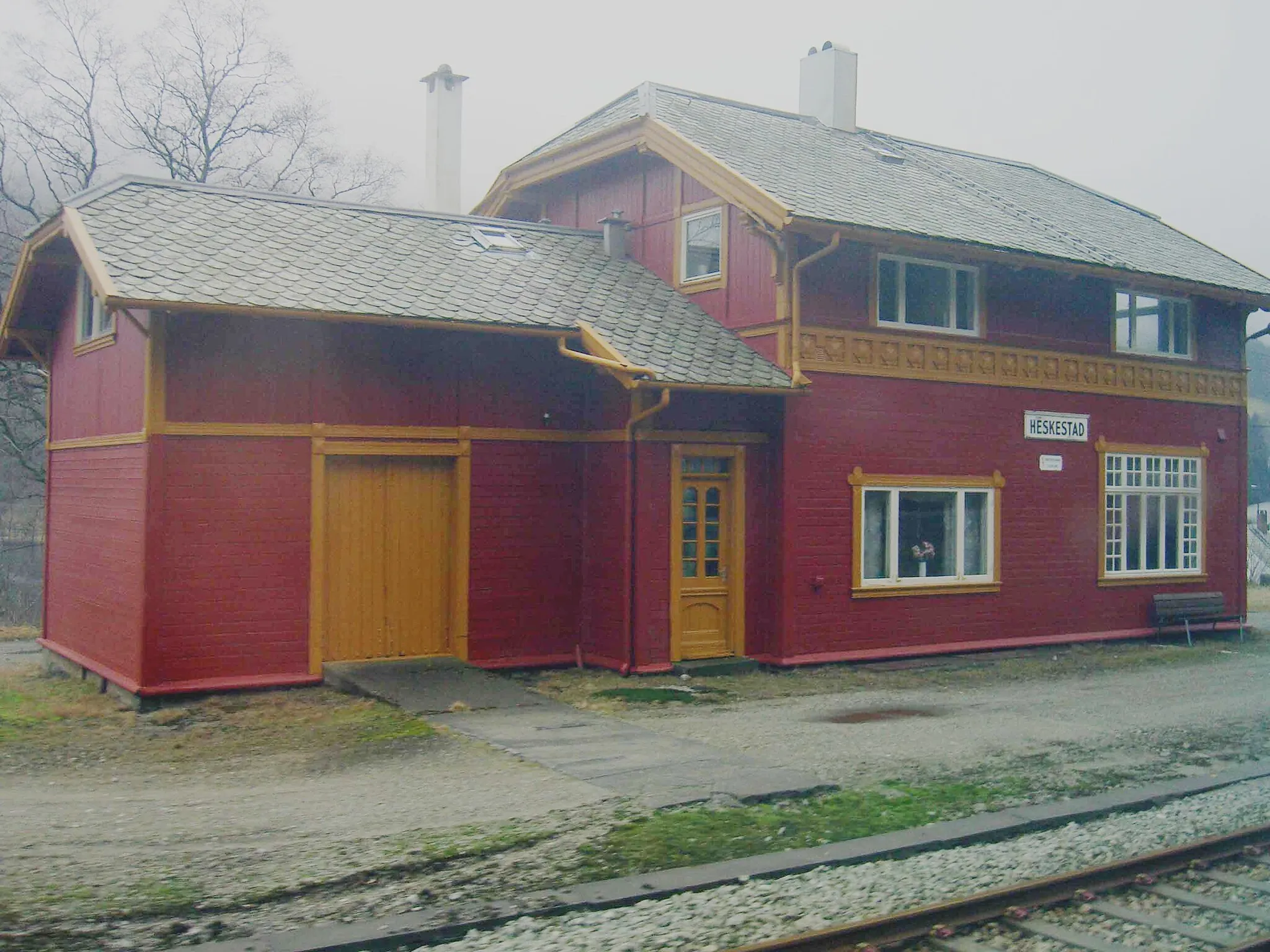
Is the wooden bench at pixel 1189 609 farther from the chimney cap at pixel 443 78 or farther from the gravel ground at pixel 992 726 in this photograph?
the chimney cap at pixel 443 78

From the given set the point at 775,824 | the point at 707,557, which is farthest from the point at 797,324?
the point at 775,824

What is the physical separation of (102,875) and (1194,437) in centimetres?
1630

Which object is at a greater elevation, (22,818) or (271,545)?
(271,545)

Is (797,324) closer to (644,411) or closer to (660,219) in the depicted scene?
(644,411)

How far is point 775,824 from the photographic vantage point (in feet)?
26.0

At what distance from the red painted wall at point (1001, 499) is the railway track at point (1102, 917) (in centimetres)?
731

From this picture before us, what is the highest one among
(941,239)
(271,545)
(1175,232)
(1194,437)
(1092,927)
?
(1175,232)

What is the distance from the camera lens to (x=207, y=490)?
12.0 m

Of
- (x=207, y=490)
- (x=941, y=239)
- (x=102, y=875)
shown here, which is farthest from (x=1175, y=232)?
(x=102, y=875)

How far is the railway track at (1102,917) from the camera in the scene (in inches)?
235

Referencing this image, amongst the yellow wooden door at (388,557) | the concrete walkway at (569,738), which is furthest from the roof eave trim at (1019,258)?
the concrete walkway at (569,738)

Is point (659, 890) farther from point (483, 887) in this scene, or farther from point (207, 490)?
point (207, 490)

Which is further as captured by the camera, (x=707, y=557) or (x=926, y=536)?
(x=926, y=536)

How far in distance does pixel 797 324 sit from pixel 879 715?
4.49 m
